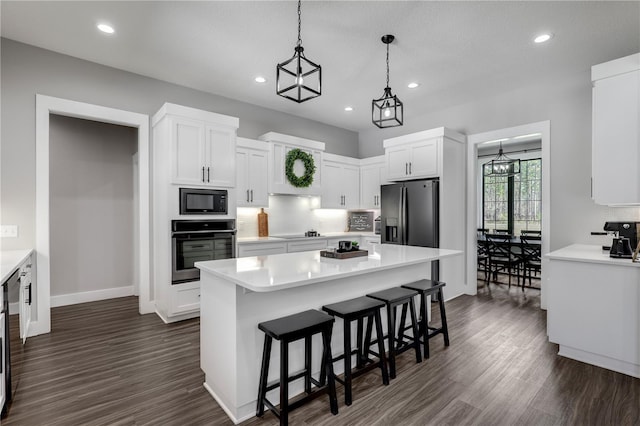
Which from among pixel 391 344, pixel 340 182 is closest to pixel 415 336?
pixel 391 344

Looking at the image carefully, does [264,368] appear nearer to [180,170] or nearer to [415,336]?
[415,336]

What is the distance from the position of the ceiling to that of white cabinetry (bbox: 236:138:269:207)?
86 cm

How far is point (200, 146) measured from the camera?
12.8 ft

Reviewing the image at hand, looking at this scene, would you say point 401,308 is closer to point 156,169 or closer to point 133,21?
point 156,169

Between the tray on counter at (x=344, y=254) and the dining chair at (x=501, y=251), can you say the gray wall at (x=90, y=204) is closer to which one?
the tray on counter at (x=344, y=254)

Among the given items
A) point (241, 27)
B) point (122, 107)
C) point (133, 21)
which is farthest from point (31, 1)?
point (241, 27)

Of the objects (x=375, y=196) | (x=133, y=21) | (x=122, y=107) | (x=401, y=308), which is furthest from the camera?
(x=375, y=196)

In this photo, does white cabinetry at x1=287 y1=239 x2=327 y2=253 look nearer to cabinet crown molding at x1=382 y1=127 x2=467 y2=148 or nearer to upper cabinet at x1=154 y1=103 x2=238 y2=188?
upper cabinet at x1=154 y1=103 x2=238 y2=188

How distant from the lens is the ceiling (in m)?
2.75

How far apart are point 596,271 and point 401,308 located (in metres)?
1.67

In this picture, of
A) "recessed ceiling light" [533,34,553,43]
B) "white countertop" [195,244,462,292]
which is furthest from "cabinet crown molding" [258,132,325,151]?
"recessed ceiling light" [533,34,553,43]

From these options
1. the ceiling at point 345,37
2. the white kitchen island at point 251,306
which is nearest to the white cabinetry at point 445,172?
the ceiling at point 345,37

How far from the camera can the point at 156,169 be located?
4043 mm

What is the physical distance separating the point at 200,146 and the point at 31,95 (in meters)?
1.74
